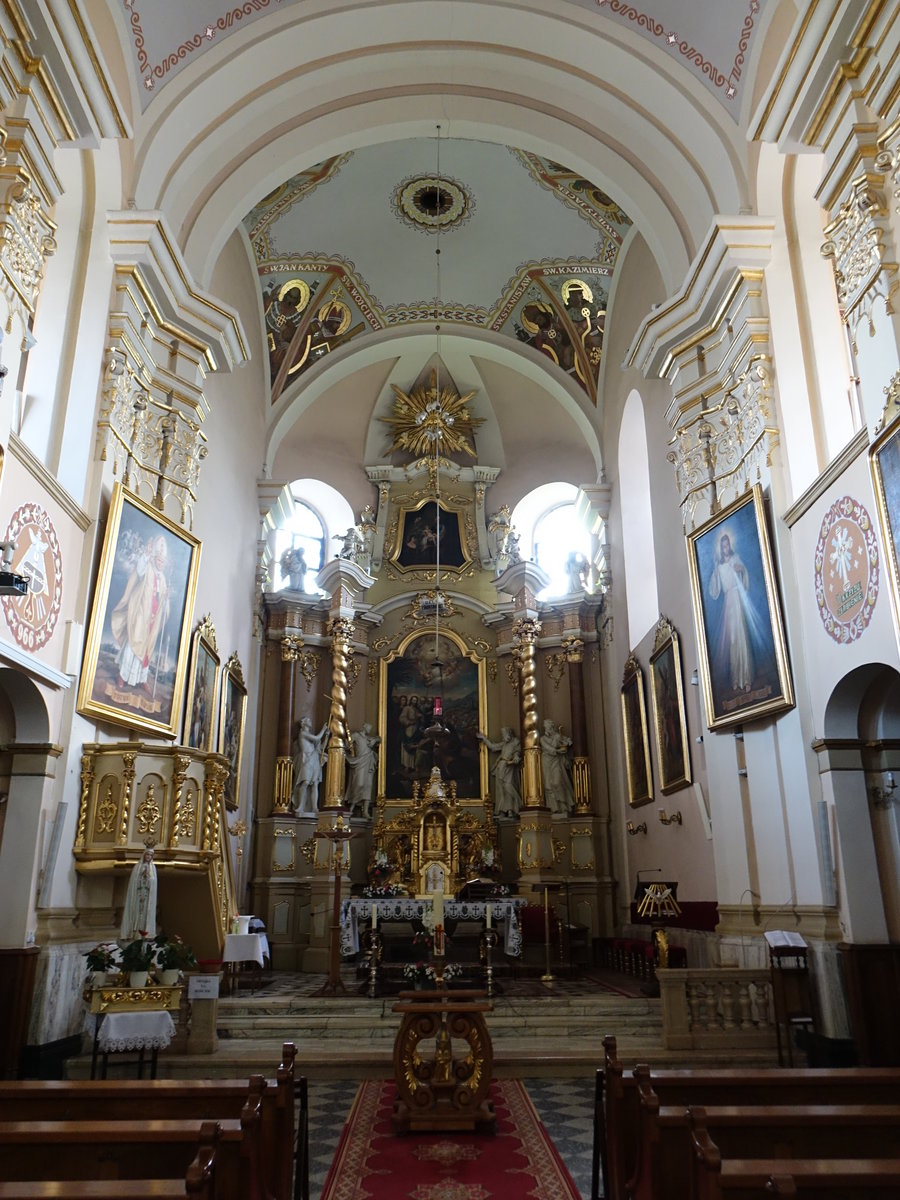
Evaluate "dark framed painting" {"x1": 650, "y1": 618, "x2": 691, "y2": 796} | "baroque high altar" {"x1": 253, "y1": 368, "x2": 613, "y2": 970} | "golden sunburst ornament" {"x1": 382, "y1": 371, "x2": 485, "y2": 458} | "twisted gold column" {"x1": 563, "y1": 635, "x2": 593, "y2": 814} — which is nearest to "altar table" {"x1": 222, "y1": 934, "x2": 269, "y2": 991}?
"baroque high altar" {"x1": 253, "y1": 368, "x2": 613, "y2": 970}

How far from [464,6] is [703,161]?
303 cm

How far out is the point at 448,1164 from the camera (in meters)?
5.07

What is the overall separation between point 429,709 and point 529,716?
174cm

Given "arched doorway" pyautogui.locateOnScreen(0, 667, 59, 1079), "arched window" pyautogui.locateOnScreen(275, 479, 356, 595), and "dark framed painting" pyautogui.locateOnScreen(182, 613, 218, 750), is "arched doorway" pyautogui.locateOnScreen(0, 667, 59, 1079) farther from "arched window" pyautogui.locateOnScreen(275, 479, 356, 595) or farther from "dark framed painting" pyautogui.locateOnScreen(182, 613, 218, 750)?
"arched window" pyautogui.locateOnScreen(275, 479, 356, 595)

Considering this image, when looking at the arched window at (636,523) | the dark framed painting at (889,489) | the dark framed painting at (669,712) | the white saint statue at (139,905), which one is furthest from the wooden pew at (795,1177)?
the arched window at (636,523)

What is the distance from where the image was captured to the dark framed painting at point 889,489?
598 cm

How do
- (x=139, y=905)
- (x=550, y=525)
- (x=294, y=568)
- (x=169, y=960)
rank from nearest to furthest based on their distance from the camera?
1. (x=169, y=960)
2. (x=139, y=905)
3. (x=294, y=568)
4. (x=550, y=525)

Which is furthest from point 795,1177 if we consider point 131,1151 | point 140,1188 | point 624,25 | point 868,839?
point 624,25

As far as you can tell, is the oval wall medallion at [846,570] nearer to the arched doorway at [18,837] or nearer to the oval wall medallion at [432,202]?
the arched doorway at [18,837]

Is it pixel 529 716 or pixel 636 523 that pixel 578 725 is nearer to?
pixel 529 716

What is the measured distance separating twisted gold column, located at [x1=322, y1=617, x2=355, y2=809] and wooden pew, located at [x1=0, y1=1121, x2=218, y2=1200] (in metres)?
11.7

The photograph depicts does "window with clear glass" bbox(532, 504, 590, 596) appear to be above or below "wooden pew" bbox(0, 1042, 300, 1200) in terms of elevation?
above

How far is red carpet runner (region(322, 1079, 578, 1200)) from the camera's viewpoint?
4.64 metres

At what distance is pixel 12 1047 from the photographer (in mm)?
6805
